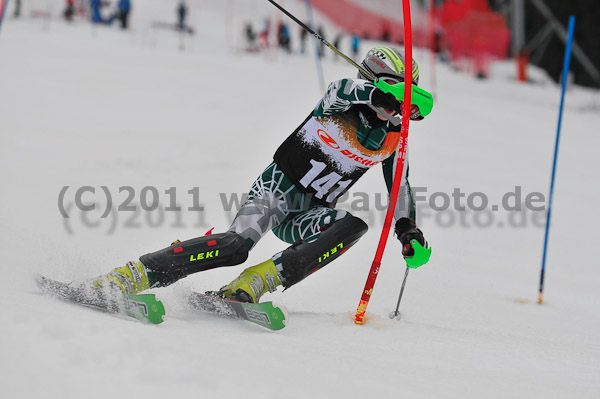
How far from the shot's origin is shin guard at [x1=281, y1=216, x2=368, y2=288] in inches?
124

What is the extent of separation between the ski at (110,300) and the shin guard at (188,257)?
267 mm

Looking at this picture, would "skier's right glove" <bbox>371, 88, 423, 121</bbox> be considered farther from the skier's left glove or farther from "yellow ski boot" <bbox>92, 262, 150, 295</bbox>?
"yellow ski boot" <bbox>92, 262, 150, 295</bbox>

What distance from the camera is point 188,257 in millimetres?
3141

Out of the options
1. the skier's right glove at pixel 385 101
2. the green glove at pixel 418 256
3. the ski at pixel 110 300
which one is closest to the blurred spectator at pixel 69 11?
the ski at pixel 110 300

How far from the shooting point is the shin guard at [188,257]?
3125 mm

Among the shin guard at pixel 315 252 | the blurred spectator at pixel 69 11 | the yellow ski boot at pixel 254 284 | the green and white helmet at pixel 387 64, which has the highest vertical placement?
the blurred spectator at pixel 69 11

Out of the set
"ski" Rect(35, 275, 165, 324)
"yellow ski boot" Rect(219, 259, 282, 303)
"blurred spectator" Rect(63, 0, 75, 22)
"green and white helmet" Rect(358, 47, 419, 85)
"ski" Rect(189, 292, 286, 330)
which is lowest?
"ski" Rect(35, 275, 165, 324)

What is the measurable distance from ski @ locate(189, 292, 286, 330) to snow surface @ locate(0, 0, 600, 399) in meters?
0.05

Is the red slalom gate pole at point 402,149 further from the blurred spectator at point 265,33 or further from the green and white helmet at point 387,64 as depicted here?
the blurred spectator at point 265,33

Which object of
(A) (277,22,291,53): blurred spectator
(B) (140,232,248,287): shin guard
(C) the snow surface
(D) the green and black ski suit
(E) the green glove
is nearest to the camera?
(C) the snow surface

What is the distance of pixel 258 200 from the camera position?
11.5 feet

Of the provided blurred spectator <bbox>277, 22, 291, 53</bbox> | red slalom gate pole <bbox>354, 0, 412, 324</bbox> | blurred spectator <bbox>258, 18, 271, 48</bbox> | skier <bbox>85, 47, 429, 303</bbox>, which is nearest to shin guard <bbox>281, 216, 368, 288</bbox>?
skier <bbox>85, 47, 429, 303</bbox>

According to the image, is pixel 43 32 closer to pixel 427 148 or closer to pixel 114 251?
pixel 427 148

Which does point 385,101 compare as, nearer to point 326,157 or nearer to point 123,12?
point 326,157
